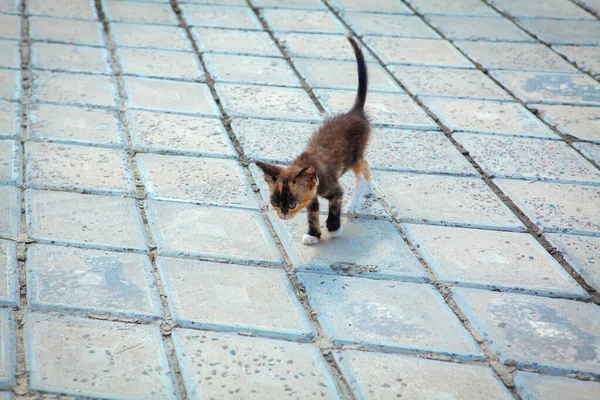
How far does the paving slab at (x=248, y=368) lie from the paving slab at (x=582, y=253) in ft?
4.77

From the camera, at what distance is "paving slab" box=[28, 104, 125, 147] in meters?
4.68

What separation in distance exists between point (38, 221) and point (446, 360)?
208 centimetres

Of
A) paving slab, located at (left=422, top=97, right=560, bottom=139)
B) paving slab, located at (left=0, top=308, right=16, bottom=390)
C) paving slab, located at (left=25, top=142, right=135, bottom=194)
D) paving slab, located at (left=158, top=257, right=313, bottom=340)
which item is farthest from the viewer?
paving slab, located at (left=422, top=97, right=560, bottom=139)

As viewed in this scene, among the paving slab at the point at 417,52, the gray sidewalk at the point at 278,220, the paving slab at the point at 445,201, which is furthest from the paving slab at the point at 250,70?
the paving slab at the point at 445,201

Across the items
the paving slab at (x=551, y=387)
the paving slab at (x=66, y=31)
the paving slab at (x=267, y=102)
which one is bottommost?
the paving slab at (x=66, y=31)

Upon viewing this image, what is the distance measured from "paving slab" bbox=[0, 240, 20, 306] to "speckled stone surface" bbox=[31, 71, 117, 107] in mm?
1911

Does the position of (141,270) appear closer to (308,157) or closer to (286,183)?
(286,183)

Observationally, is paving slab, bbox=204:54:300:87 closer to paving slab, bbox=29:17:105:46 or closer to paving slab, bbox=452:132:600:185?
paving slab, bbox=29:17:105:46

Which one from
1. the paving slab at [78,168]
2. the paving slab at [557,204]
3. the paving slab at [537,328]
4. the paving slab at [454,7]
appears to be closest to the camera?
the paving slab at [537,328]

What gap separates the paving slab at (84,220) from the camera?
3.62 metres

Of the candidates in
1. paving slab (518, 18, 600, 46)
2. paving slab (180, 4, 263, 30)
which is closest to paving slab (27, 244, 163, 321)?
paving slab (180, 4, 263, 30)

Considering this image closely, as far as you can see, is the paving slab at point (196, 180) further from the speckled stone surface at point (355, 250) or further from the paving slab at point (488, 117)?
the paving slab at point (488, 117)

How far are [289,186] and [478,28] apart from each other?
4.31 m

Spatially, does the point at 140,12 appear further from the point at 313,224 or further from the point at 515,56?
the point at 313,224
